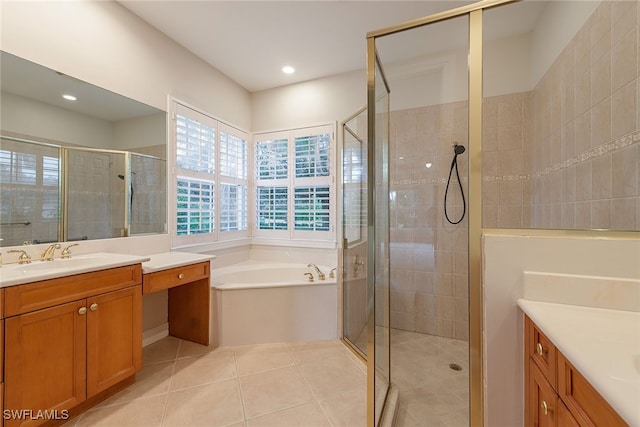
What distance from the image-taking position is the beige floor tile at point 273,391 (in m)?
1.55

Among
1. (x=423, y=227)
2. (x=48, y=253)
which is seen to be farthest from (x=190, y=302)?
(x=423, y=227)

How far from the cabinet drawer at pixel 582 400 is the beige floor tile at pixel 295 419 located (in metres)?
1.14

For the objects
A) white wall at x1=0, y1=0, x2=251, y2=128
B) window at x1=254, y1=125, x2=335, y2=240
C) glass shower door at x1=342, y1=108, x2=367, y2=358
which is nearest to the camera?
white wall at x1=0, y1=0, x2=251, y2=128

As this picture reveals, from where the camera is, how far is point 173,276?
1.95 m

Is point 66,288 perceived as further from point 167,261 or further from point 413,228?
point 413,228

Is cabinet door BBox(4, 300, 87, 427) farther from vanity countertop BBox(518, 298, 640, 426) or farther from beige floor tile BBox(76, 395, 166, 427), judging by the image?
vanity countertop BBox(518, 298, 640, 426)

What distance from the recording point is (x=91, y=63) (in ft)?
6.21

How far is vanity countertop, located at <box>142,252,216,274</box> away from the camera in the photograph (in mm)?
1816

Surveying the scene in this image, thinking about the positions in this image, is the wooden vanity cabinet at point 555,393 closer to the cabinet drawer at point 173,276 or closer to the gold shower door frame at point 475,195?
the gold shower door frame at point 475,195

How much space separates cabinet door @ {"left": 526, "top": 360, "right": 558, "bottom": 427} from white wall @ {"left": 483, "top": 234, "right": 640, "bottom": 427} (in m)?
0.09

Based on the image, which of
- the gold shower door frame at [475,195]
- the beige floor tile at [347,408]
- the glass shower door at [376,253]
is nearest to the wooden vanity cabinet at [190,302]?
the beige floor tile at [347,408]

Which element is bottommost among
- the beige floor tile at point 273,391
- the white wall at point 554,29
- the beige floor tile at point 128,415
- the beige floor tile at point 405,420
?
the beige floor tile at point 405,420

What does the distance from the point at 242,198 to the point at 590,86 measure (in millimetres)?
3208

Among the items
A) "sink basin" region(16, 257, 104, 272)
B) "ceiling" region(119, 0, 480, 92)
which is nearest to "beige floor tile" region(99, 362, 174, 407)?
Result: "sink basin" region(16, 257, 104, 272)
